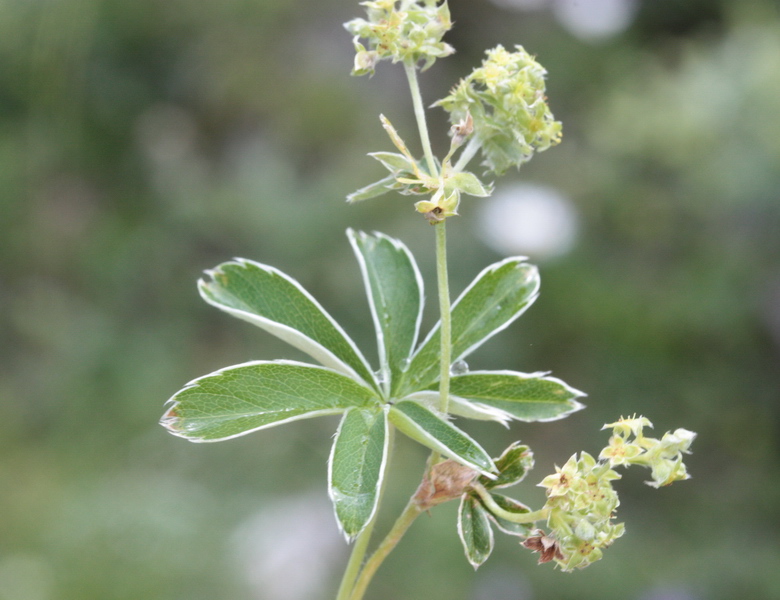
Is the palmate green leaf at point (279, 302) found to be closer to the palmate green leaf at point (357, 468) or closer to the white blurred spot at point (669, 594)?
the palmate green leaf at point (357, 468)

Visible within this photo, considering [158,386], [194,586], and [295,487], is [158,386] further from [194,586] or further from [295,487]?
[194,586]

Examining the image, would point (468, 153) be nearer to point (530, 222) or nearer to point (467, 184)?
point (467, 184)

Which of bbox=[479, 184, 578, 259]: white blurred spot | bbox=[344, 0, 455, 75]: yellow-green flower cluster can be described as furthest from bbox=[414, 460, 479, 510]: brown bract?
bbox=[479, 184, 578, 259]: white blurred spot

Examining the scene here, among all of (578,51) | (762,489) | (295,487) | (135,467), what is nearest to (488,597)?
(295,487)

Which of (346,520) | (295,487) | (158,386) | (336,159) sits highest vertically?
(336,159)

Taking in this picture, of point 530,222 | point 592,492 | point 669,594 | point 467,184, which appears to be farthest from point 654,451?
point 530,222

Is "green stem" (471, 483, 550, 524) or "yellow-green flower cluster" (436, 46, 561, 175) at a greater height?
"yellow-green flower cluster" (436, 46, 561, 175)

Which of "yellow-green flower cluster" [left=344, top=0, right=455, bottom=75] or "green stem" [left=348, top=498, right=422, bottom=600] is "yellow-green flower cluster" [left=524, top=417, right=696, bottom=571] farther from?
"yellow-green flower cluster" [left=344, top=0, right=455, bottom=75]
